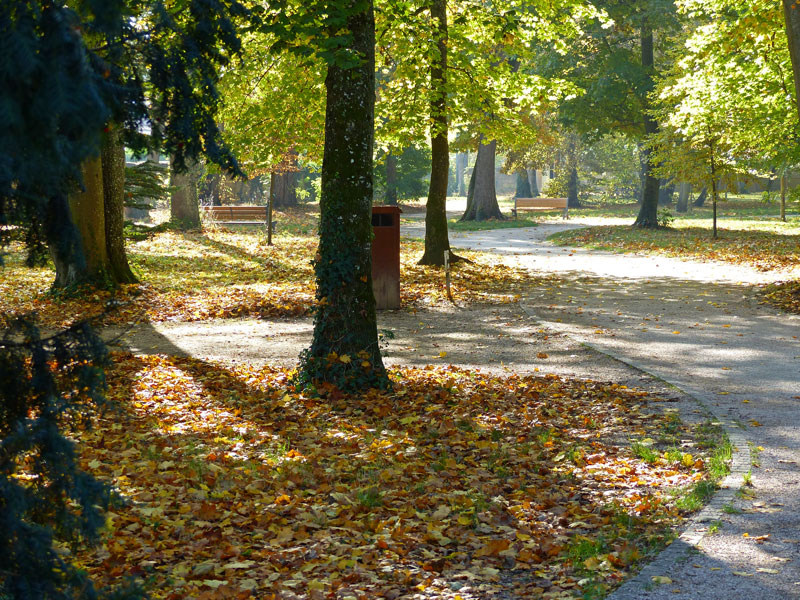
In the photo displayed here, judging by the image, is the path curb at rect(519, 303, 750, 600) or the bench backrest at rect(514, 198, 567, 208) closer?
the path curb at rect(519, 303, 750, 600)

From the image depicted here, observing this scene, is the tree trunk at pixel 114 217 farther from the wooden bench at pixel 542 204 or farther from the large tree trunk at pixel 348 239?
the wooden bench at pixel 542 204

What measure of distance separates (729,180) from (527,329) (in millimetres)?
18547

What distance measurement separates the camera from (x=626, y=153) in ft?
204

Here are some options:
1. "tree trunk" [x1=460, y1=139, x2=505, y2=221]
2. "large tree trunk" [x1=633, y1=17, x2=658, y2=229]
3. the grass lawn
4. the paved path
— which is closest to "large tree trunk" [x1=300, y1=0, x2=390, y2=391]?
the paved path

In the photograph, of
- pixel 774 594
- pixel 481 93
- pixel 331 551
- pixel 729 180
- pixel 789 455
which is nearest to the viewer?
pixel 774 594

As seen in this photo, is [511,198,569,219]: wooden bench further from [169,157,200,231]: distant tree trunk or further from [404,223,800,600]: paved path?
[404,223,800,600]: paved path

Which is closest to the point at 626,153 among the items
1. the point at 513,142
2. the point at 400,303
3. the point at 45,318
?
the point at 513,142

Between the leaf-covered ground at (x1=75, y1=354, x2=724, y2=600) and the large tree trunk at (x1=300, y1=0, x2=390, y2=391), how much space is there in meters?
0.36

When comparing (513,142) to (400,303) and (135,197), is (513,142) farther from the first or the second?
(135,197)

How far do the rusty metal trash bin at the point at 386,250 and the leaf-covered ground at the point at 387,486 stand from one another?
5212 millimetres

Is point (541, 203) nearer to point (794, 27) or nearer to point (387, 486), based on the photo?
point (794, 27)

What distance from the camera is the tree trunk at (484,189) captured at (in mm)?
38219

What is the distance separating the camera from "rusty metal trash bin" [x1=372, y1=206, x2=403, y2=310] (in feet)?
45.0

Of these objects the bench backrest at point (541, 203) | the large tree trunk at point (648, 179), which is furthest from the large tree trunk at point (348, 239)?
the bench backrest at point (541, 203)
